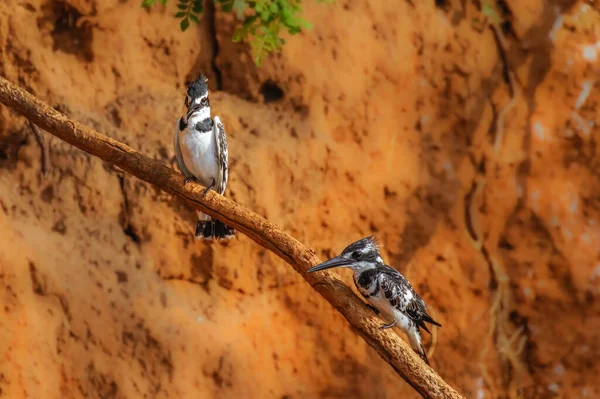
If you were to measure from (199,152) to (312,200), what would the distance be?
1.13 meters

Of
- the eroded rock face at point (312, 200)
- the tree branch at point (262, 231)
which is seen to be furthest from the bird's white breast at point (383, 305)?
the eroded rock face at point (312, 200)

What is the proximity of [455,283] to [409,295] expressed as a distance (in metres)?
1.84

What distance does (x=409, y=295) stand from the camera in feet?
12.6

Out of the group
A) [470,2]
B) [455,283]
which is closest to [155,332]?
[455,283]

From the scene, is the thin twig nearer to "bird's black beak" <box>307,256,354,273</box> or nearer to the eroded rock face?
the eroded rock face

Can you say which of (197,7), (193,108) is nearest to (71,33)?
(197,7)

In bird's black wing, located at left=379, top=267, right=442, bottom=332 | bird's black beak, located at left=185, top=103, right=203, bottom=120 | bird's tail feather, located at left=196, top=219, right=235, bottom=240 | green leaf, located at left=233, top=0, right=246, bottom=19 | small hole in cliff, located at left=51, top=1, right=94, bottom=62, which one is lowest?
bird's black wing, located at left=379, top=267, right=442, bottom=332

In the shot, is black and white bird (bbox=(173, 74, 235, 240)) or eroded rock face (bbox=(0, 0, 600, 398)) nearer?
black and white bird (bbox=(173, 74, 235, 240))

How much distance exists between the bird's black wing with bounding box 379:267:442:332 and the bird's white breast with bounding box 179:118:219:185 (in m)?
1.05

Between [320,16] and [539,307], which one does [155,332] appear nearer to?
[320,16]

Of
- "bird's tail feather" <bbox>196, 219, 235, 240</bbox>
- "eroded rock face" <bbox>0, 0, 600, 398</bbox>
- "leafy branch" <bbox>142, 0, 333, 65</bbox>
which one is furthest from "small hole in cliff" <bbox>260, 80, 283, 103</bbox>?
"bird's tail feather" <bbox>196, 219, 235, 240</bbox>

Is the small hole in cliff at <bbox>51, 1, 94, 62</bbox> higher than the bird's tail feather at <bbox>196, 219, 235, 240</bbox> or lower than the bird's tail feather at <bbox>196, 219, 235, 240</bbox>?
higher

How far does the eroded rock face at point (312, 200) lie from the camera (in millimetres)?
4840

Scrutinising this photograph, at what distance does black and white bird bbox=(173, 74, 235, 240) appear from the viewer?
4.26 meters
